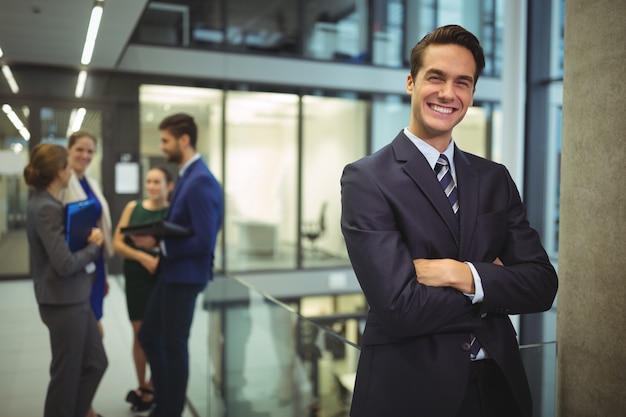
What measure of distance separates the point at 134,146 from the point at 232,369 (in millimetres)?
1542

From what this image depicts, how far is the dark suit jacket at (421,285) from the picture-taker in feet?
4.22

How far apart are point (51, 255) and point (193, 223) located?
79cm

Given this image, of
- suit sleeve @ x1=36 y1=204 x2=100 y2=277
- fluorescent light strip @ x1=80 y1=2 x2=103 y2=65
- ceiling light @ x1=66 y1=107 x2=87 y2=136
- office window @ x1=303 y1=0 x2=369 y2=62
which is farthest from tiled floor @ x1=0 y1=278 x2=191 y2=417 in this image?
office window @ x1=303 y1=0 x2=369 y2=62

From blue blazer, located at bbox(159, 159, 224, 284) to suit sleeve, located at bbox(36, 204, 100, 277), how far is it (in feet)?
2.18

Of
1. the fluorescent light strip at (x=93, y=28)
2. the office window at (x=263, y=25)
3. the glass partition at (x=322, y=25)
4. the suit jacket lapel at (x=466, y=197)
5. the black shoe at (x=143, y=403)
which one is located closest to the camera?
the suit jacket lapel at (x=466, y=197)

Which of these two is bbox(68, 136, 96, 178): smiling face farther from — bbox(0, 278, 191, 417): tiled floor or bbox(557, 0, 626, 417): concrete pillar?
bbox(557, 0, 626, 417): concrete pillar

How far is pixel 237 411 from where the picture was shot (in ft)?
11.5

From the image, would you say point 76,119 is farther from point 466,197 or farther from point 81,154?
point 466,197

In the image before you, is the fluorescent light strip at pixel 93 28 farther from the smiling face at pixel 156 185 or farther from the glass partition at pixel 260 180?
the glass partition at pixel 260 180

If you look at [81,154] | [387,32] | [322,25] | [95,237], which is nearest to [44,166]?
[95,237]

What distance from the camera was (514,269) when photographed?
4.53 ft

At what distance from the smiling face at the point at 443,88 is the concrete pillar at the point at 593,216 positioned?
1.39ft

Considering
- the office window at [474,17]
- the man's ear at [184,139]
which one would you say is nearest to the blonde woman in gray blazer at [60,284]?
the man's ear at [184,139]

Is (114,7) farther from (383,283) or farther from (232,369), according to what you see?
(383,283)
